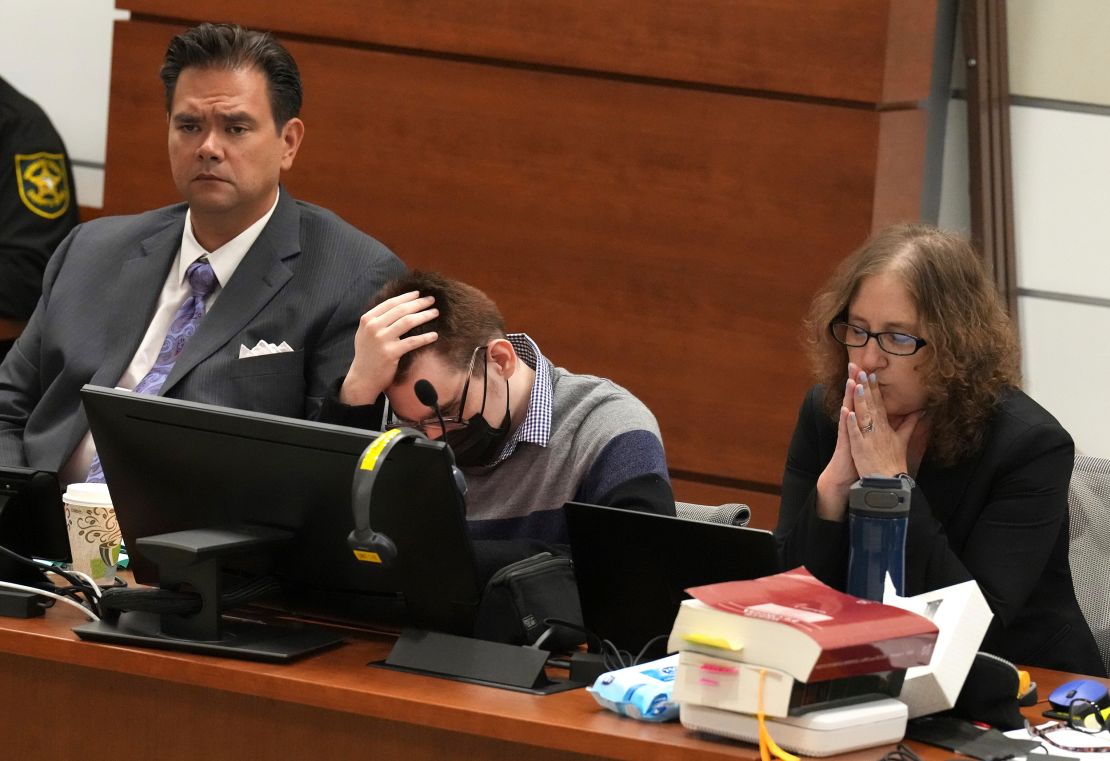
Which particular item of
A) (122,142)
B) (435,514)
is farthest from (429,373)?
(122,142)

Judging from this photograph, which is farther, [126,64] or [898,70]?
[126,64]

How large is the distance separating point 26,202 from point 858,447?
2.39 m

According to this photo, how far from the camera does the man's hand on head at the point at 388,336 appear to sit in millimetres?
2082

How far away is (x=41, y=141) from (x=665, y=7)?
160cm

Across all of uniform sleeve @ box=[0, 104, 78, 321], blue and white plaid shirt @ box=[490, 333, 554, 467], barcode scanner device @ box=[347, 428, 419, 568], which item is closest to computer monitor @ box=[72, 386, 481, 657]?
barcode scanner device @ box=[347, 428, 419, 568]

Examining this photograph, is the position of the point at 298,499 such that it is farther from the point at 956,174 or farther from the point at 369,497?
the point at 956,174

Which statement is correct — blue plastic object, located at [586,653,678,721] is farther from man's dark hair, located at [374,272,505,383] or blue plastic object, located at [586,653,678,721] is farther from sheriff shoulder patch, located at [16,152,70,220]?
sheriff shoulder patch, located at [16,152,70,220]

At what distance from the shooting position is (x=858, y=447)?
2.14 m

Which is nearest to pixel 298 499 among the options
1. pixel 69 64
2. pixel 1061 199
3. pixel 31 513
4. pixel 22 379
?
pixel 31 513

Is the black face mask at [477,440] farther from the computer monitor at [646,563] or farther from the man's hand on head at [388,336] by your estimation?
the computer monitor at [646,563]

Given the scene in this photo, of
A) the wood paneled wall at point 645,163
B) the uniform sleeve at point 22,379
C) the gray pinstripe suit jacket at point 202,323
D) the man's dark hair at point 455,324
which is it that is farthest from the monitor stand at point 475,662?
the wood paneled wall at point 645,163

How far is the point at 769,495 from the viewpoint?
3318 mm

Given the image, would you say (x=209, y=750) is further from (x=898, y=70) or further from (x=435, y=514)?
(x=898, y=70)

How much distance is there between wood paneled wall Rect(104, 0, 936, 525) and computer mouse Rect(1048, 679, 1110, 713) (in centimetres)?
149
